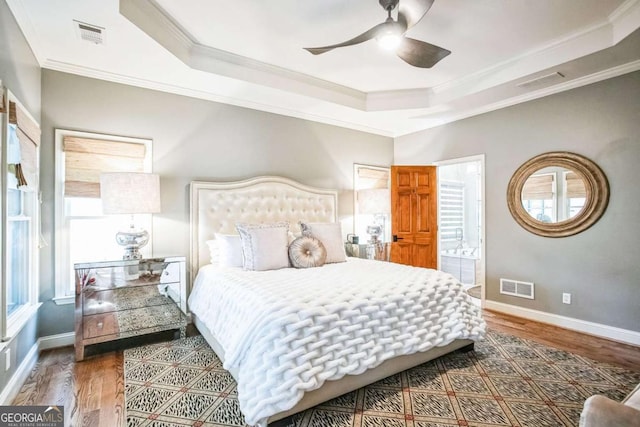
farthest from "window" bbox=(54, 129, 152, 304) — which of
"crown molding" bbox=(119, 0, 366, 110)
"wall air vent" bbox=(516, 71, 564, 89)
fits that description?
"wall air vent" bbox=(516, 71, 564, 89)

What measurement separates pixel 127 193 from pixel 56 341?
1.52m

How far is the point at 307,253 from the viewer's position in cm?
331

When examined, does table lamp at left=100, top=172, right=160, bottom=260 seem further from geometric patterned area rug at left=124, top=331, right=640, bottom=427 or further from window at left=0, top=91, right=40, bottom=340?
geometric patterned area rug at left=124, top=331, right=640, bottom=427

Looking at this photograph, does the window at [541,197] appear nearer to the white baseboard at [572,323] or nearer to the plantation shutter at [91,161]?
the white baseboard at [572,323]

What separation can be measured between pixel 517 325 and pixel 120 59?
4.92 metres

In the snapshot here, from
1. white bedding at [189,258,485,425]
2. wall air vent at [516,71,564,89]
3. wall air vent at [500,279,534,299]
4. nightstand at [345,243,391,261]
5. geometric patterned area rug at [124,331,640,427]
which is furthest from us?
nightstand at [345,243,391,261]

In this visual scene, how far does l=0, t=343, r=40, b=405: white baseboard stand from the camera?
192 centimetres

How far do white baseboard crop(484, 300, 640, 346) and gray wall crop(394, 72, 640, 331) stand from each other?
5cm

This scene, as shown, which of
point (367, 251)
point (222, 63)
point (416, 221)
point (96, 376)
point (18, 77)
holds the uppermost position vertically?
point (222, 63)

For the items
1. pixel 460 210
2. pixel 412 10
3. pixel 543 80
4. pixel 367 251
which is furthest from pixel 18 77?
pixel 460 210

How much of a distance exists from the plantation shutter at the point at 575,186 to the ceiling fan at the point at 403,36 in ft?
7.14

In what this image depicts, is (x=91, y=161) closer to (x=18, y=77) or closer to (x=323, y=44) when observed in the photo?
(x=18, y=77)

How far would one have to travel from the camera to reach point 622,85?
308cm

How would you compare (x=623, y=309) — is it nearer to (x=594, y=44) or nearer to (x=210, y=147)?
(x=594, y=44)
